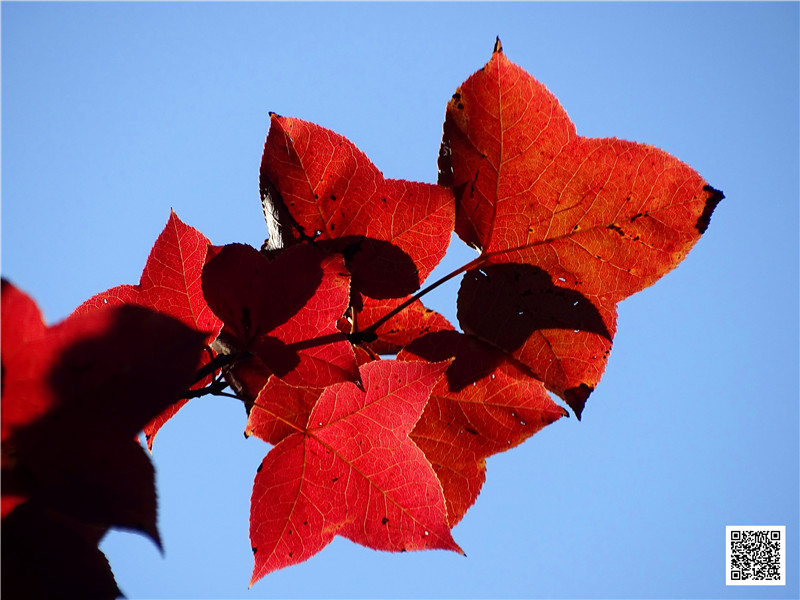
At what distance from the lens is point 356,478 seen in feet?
1.64

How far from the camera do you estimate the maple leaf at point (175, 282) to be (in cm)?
46

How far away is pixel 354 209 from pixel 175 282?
5.8 inches

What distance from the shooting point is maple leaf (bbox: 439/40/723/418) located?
1.55 ft

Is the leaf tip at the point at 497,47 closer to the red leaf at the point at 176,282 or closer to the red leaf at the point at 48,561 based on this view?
the red leaf at the point at 176,282

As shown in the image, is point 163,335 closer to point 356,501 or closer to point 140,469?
point 140,469

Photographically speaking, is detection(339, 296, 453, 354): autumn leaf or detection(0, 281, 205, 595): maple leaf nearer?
detection(0, 281, 205, 595): maple leaf

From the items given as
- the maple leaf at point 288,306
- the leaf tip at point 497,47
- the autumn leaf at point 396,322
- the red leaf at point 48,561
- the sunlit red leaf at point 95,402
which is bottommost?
the red leaf at point 48,561

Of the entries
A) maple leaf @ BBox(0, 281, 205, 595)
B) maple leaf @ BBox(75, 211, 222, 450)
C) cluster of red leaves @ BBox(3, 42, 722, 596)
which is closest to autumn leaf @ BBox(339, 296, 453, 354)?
cluster of red leaves @ BBox(3, 42, 722, 596)

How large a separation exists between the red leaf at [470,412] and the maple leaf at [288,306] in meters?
0.10

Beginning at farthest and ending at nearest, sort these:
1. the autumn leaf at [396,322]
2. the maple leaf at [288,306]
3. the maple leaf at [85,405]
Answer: the autumn leaf at [396,322]
the maple leaf at [288,306]
the maple leaf at [85,405]

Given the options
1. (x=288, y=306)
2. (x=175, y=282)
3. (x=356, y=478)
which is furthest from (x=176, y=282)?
A: (x=356, y=478)

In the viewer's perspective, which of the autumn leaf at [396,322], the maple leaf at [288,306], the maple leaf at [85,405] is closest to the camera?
the maple leaf at [85,405]

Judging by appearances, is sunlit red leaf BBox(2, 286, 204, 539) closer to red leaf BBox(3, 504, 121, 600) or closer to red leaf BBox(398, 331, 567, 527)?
red leaf BBox(3, 504, 121, 600)

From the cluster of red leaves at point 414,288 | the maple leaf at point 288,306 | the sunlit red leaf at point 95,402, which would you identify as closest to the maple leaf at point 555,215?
the cluster of red leaves at point 414,288
